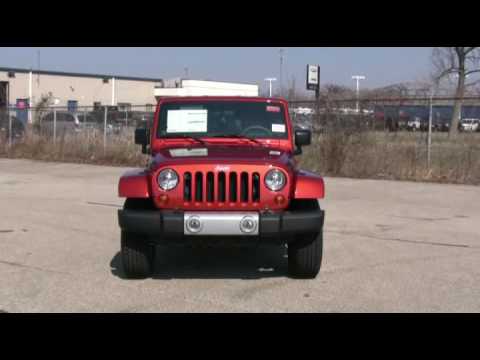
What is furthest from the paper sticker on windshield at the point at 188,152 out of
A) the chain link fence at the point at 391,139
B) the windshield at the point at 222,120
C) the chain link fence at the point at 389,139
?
the chain link fence at the point at 389,139

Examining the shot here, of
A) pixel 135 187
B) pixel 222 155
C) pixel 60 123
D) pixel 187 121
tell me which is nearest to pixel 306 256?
pixel 222 155

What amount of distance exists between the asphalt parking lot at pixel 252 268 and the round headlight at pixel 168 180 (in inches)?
37.0

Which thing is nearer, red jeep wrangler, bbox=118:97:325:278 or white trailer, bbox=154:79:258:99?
red jeep wrangler, bbox=118:97:325:278

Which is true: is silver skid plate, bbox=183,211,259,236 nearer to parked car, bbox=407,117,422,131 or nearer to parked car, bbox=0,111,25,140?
parked car, bbox=407,117,422,131

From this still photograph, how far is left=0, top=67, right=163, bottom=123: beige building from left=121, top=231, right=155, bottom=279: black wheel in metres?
46.3

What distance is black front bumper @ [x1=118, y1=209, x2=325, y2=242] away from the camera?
5562 millimetres

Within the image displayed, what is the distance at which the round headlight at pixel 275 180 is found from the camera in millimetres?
5730

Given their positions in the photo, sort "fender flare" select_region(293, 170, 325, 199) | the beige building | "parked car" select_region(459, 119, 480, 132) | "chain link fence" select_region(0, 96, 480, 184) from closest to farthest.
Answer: "fender flare" select_region(293, 170, 325, 199), "chain link fence" select_region(0, 96, 480, 184), "parked car" select_region(459, 119, 480, 132), the beige building

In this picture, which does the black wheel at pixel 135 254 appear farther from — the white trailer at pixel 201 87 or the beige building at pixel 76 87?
the beige building at pixel 76 87

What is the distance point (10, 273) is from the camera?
656 cm

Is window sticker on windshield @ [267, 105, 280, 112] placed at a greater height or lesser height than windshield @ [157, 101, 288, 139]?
greater

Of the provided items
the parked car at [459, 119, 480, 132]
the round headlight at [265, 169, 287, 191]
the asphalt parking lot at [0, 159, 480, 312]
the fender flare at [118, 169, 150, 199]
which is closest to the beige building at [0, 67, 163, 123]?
the parked car at [459, 119, 480, 132]
